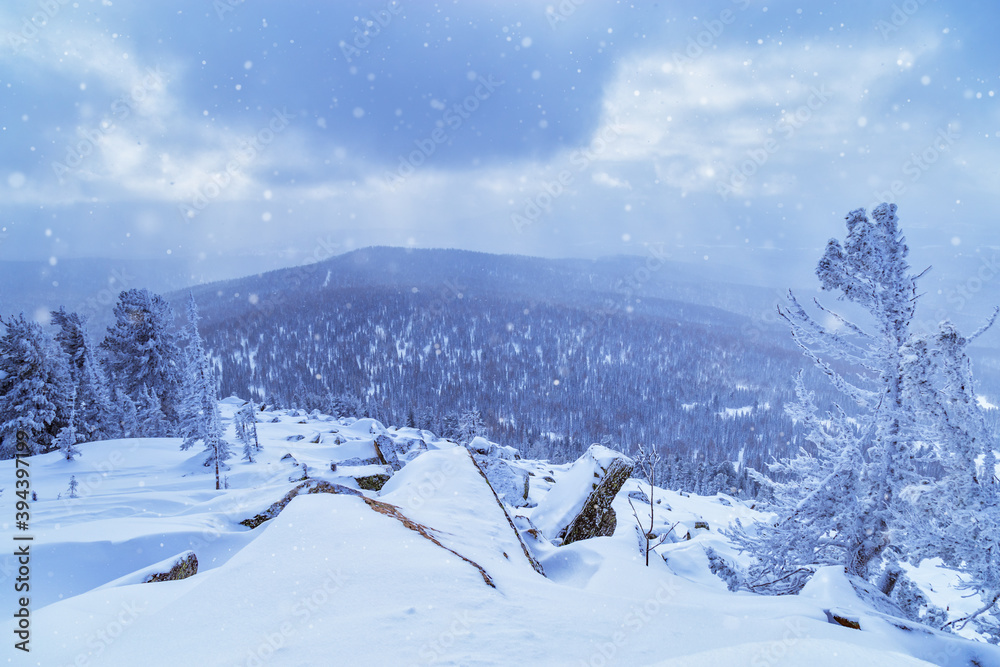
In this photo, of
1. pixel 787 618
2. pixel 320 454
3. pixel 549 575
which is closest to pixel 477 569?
pixel 549 575

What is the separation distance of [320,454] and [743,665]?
2396 cm

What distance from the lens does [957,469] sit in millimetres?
5527

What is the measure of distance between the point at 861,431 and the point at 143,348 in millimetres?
36941

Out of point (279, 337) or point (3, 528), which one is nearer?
point (3, 528)

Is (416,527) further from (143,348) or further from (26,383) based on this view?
(143,348)

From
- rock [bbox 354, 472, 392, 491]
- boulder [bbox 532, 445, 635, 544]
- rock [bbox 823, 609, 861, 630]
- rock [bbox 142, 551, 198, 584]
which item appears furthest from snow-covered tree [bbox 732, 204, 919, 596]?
rock [bbox 142, 551, 198, 584]

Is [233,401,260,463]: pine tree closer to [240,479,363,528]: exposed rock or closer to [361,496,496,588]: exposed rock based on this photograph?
[240,479,363,528]: exposed rock

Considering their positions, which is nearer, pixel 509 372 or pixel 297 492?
pixel 297 492

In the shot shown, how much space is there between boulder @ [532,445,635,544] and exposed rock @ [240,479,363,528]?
492 centimetres

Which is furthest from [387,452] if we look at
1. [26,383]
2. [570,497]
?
[26,383]

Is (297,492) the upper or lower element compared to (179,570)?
lower

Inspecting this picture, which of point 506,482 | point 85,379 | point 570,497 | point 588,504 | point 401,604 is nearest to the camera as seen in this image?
point 401,604

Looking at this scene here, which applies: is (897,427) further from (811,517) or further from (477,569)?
(477,569)

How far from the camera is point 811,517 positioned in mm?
7883
